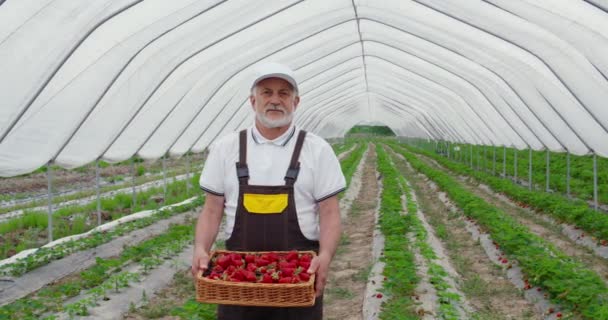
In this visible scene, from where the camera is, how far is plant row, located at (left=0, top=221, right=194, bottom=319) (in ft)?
18.0

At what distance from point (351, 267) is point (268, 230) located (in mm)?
5395

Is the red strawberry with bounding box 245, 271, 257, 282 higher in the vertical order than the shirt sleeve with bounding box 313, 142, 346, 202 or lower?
lower

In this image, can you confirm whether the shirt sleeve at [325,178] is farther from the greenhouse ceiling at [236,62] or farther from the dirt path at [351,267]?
the greenhouse ceiling at [236,62]

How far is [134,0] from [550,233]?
23.1ft

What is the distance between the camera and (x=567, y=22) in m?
8.04

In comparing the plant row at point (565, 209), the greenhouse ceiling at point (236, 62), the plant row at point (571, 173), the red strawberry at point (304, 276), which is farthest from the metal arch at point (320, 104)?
the red strawberry at point (304, 276)

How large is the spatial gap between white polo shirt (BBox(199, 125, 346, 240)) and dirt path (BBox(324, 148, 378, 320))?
323 centimetres

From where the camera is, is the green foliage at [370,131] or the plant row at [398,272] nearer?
the plant row at [398,272]

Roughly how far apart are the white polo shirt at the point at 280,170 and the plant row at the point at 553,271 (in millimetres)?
A: 2789

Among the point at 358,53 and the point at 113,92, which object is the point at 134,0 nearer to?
the point at 113,92

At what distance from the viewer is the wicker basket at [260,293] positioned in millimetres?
2666

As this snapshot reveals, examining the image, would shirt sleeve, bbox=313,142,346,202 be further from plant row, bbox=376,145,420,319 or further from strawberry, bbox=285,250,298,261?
plant row, bbox=376,145,420,319

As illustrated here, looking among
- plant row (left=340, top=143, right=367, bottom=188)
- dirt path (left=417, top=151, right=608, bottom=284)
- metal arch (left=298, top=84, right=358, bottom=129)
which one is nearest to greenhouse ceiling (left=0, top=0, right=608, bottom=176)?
dirt path (left=417, top=151, right=608, bottom=284)

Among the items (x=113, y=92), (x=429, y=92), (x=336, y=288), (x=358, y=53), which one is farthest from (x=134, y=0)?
(x=429, y=92)
